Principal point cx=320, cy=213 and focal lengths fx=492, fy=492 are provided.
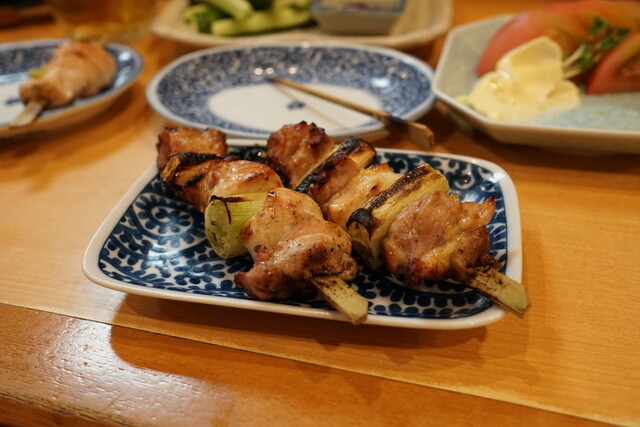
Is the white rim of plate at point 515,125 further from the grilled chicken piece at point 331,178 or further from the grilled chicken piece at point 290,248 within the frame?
the grilled chicken piece at point 290,248

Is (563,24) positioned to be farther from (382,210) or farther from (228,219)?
(228,219)

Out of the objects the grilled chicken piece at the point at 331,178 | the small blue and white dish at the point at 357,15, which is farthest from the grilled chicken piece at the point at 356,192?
the small blue and white dish at the point at 357,15

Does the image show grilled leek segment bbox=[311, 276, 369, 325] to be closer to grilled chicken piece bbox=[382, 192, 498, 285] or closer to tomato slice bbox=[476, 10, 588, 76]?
grilled chicken piece bbox=[382, 192, 498, 285]

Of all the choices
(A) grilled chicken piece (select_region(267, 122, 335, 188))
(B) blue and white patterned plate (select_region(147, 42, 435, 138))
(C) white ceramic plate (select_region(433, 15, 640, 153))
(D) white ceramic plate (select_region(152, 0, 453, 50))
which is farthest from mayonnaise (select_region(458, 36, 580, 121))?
(A) grilled chicken piece (select_region(267, 122, 335, 188))

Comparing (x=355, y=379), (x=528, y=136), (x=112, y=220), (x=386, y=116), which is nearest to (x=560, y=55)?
(x=528, y=136)

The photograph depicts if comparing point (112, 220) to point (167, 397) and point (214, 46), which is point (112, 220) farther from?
point (214, 46)
